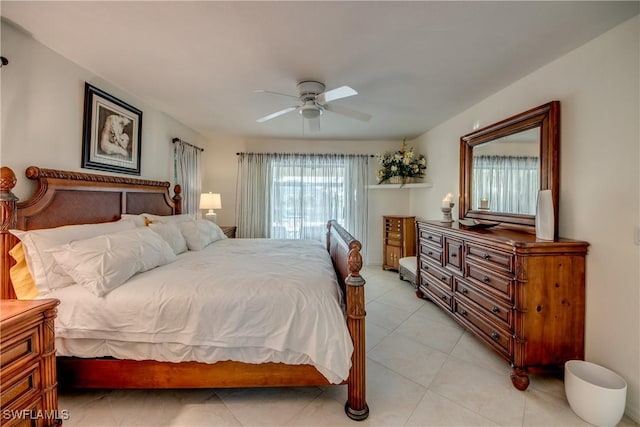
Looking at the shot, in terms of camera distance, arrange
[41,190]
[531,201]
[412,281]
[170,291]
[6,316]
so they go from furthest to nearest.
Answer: [412,281] < [531,201] < [41,190] < [170,291] < [6,316]

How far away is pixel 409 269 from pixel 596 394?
2.39 meters

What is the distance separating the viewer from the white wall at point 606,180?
5.48 feet

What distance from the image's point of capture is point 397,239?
186 inches

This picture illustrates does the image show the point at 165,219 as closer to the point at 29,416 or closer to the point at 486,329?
the point at 29,416

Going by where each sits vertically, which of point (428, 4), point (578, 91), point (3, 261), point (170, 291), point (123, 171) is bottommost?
point (170, 291)

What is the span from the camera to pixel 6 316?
1.13 meters

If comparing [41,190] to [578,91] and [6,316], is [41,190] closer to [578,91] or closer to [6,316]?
[6,316]

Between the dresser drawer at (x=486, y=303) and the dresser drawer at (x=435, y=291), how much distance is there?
20 centimetres

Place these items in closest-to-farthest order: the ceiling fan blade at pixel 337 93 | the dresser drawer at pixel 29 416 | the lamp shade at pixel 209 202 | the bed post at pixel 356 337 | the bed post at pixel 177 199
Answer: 1. the dresser drawer at pixel 29 416
2. the bed post at pixel 356 337
3. the ceiling fan blade at pixel 337 93
4. the bed post at pixel 177 199
5. the lamp shade at pixel 209 202

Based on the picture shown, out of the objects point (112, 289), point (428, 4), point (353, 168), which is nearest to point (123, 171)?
point (112, 289)

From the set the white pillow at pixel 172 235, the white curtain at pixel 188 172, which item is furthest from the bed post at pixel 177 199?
the white pillow at pixel 172 235

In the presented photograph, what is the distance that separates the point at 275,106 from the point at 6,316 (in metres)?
2.87

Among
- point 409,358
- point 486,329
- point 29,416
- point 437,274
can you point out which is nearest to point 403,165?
point 437,274

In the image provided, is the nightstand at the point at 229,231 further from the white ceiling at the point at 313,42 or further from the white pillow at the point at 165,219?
the white ceiling at the point at 313,42
